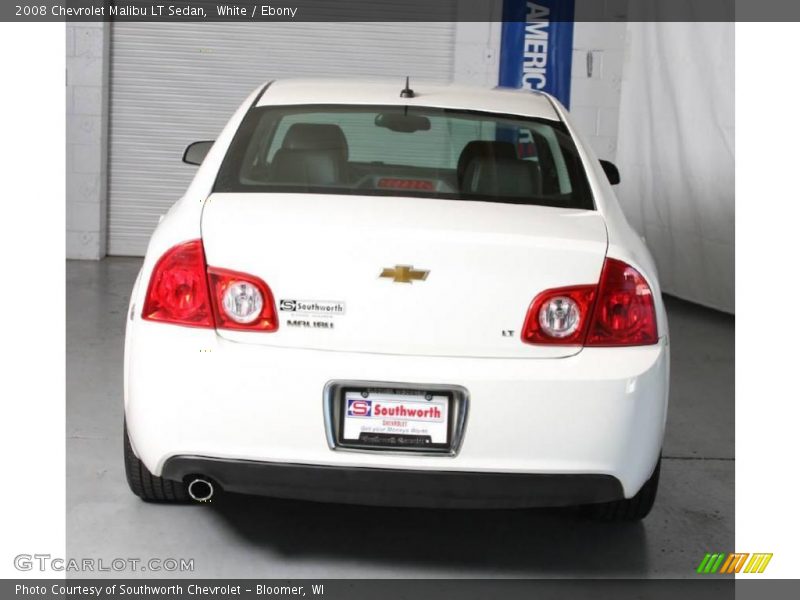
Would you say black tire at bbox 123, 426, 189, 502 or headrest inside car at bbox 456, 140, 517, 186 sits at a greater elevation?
headrest inside car at bbox 456, 140, 517, 186

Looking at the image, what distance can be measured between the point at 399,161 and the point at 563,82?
1.66m

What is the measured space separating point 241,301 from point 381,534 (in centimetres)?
100

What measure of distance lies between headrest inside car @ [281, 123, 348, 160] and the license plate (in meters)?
1.12

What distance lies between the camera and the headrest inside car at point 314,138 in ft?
11.1

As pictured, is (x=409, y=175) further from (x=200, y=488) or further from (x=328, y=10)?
(x=328, y=10)

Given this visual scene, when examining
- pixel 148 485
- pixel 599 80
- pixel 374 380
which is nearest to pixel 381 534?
pixel 148 485

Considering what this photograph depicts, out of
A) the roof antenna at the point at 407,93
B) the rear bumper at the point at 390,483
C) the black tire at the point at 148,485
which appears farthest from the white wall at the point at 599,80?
the rear bumper at the point at 390,483

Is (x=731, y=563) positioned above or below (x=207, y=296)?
below

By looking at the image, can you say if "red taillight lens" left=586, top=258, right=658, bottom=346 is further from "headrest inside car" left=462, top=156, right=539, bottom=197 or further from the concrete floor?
the concrete floor

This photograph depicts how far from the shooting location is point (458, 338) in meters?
2.52

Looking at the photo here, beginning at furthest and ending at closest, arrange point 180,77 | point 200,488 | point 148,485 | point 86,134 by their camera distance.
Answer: point 180,77 → point 86,134 → point 148,485 → point 200,488

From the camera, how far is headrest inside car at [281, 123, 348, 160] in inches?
133

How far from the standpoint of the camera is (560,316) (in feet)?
8.41

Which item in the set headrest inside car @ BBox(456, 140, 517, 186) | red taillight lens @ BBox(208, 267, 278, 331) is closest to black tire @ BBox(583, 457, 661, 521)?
headrest inside car @ BBox(456, 140, 517, 186)
